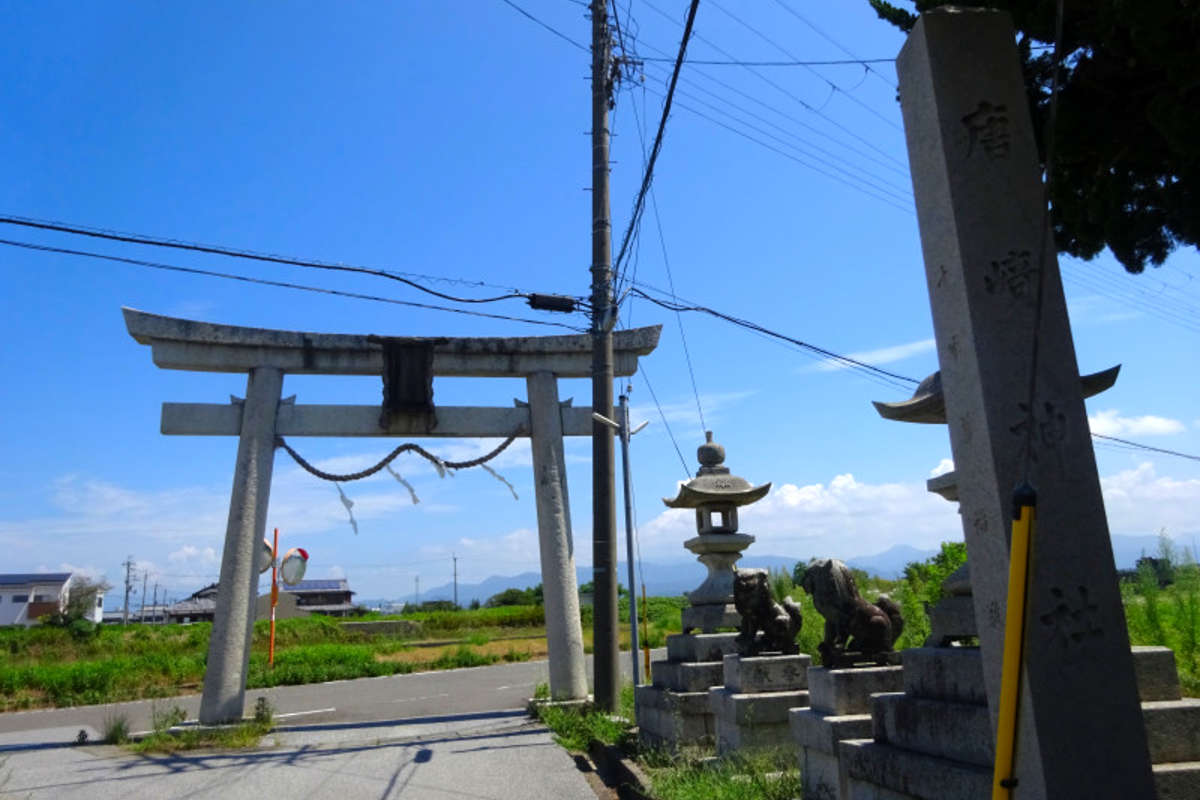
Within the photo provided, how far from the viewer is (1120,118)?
4.14 meters

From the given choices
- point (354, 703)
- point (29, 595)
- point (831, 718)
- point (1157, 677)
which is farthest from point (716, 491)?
point (29, 595)

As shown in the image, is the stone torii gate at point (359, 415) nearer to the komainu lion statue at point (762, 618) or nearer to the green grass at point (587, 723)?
the green grass at point (587, 723)

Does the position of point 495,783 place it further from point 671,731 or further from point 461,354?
point 461,354

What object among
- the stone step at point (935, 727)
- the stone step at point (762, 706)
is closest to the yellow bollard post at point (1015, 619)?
the stone step at point (935, 727)

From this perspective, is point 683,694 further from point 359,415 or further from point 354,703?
point 354,703

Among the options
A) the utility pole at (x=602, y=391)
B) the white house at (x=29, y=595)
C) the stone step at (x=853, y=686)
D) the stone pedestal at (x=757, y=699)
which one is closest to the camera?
the stone step at (x=853, y=686)

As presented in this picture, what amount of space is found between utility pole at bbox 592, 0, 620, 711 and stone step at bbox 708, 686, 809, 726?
3.13 metres

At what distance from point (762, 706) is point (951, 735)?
2573mm

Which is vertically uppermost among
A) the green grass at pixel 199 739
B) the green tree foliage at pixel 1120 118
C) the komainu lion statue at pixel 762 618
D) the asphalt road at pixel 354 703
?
the green tree foliage at pixel 1120 118

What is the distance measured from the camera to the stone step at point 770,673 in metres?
6.38

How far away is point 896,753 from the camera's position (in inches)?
156

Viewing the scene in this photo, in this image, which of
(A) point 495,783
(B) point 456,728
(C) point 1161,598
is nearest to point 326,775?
(A) point 495,783

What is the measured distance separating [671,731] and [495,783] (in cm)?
165

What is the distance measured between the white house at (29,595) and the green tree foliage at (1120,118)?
65293 mm
